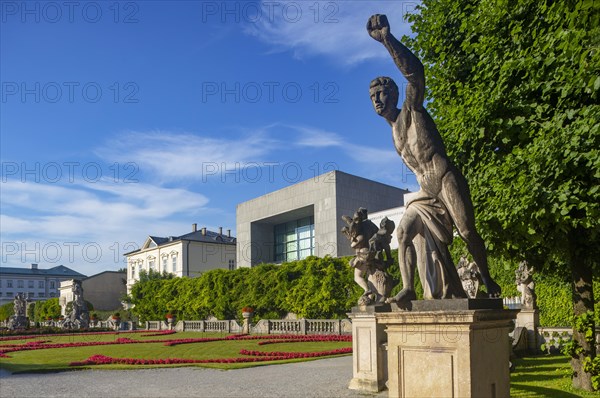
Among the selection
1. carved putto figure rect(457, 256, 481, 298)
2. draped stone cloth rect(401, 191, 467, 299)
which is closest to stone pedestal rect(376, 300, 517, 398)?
draped stone cloth rect(401, 191, 467, 299)

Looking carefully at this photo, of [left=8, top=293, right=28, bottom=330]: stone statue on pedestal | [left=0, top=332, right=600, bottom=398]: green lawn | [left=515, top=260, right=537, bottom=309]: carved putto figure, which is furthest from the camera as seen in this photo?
[left=8, top=293, right=28, bottom=330]: stone statue on pedestal

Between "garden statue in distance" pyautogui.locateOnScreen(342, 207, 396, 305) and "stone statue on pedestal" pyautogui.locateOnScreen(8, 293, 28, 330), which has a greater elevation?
"garden statue in distance" pyautogui.locateOnScreen(342, 207, 396, 305)

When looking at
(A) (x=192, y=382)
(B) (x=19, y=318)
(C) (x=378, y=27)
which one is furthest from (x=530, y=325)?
(B) (x=19, y=318)

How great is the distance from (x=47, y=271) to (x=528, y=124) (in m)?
131

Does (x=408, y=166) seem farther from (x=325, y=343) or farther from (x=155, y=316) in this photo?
(x=155, y=316)

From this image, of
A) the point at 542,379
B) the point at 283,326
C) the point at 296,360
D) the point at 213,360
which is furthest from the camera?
the point at 283,326

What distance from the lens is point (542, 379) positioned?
36.8ft

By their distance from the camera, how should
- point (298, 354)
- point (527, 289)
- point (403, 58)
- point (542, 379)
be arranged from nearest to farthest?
point (403, 58) → point (542, 379) → point (298, 354) → point (527, 289)

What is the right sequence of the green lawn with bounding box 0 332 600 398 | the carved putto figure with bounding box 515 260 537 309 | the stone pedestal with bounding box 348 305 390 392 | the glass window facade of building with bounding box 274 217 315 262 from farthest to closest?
the glass window facade of building with bounding box 274 217 315 262 → the carved putto figure with bounding box 515 260 537 309 → the stone pedestal with bounding box 348 305 390 392 → the green lawn with bounding box 0 332 600 398

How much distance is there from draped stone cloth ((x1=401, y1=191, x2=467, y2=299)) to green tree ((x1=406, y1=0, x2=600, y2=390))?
3.30m

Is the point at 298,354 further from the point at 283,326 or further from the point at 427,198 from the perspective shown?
the point at 283,326

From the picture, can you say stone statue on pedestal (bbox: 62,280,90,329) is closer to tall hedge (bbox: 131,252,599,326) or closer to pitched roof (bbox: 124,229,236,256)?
tall hedge (bbox: 131,252,599,326)

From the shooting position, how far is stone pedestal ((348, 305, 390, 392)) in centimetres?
1000

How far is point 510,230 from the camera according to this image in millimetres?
10266
